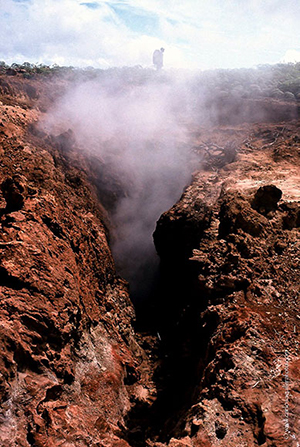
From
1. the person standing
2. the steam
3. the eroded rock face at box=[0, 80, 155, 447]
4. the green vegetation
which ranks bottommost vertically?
the eroded rock face at box=[0, 80, 155, 447]

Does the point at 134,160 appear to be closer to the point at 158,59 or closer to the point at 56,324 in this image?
the point at 56,324

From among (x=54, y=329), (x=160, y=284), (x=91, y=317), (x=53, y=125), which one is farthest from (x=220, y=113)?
(x=54, y=329)

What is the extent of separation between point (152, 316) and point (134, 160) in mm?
8244

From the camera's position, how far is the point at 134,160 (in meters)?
16.5

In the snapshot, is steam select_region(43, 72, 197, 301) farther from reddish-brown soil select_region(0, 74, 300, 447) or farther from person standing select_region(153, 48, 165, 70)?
person standing select_region(153, 48, 165, 70)

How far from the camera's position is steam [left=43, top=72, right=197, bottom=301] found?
14.7 metres

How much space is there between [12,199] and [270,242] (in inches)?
252

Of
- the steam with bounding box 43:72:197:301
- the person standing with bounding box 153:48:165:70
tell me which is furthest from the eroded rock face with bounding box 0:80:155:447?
the person standing with bounding box 153:48:165:70

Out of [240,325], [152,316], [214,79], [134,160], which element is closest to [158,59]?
[214,79]

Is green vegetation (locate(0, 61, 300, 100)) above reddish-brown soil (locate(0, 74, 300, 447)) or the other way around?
above

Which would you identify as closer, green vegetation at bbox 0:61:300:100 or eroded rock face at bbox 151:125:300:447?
eroded rock face at bbox 151:125:300:447

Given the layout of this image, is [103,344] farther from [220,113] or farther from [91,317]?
[220,113]

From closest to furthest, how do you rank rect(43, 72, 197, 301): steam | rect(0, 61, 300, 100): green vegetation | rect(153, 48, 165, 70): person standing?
rect(43, 72, 197, 301): steam < rect(0, 61, 300, 100): green vegetation < rect(153, 48, 165, 70): person standing

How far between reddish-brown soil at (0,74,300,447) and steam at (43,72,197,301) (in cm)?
180
